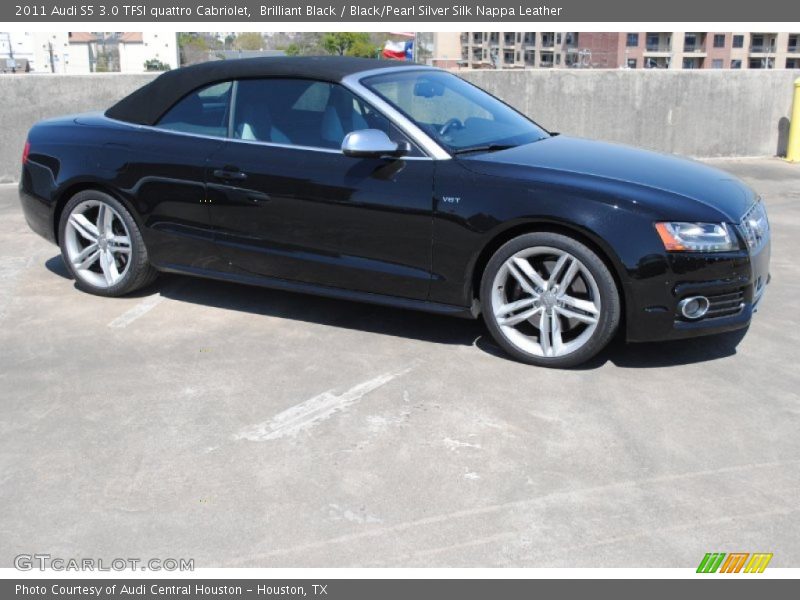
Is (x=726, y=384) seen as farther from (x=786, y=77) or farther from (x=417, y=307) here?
(x=786, y=77)

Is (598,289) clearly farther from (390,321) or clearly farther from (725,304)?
(390,321)

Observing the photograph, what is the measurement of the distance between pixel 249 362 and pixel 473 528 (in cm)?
209

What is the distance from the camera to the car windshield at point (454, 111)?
5.29 m

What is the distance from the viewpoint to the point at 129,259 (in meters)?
6.06

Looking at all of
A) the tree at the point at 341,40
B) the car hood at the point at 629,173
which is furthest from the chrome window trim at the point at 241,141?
the tree at the point at 341,40

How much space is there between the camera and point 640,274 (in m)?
4.62

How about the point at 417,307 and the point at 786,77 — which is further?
the point at 786,77

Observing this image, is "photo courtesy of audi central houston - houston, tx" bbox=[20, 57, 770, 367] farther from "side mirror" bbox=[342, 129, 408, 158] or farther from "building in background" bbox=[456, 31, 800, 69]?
"building in background" bbox=[456, 31, 800, 69]

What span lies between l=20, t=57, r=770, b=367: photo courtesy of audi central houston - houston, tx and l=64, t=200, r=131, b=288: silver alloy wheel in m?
0.01

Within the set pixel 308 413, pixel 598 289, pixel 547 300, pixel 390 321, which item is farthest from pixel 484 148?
pixel 308 413

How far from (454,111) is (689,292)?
6.13ft

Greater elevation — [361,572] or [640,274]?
[640,274]
